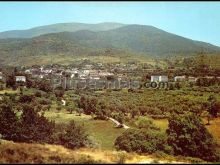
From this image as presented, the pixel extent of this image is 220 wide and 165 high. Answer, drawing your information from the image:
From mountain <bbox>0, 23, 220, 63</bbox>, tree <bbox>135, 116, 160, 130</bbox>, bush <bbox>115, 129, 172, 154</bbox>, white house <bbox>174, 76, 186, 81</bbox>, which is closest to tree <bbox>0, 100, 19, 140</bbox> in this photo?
bush <bbox>115, 129, 172, 154</bbox>

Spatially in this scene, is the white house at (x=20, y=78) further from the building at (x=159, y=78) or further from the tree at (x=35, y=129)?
the tree at (x=35, y=129)

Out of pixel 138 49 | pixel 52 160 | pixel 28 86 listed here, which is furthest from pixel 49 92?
pixel 138 49

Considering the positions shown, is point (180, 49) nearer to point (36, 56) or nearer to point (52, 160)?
point (36, 56)

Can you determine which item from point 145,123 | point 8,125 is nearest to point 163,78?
point 145,123

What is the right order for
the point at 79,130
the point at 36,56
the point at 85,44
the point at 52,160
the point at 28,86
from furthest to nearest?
1. the point at 85,44
2. the point at 36,56
3. the point at 28,86
4. the point at 79,130
5. the point at 52,160

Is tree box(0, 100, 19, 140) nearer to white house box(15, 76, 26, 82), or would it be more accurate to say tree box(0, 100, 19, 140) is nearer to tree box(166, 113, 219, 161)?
tree box(166, 113, 219, 161)

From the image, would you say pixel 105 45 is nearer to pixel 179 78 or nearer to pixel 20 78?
pixel 20 78

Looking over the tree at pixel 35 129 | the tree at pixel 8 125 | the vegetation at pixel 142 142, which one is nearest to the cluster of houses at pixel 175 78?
the vegetation at pixel 142 142
